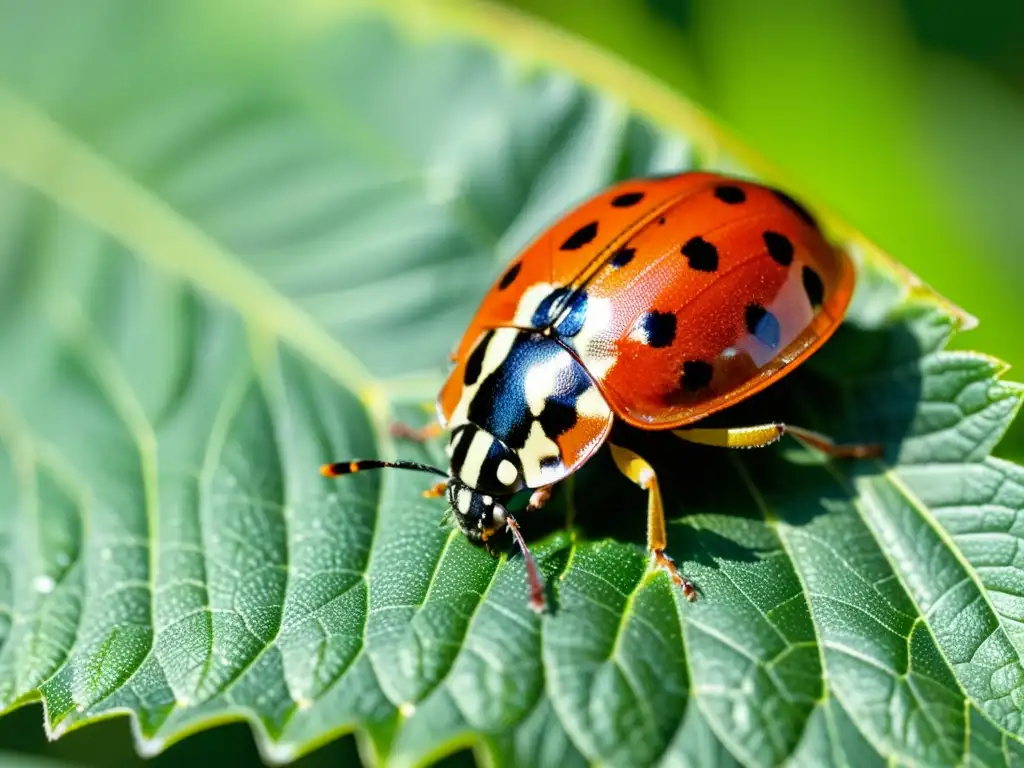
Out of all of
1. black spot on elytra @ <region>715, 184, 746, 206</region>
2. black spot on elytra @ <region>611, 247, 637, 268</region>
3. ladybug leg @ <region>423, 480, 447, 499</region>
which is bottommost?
ladybug leg @ <region>423, 480, 447, 499</region>

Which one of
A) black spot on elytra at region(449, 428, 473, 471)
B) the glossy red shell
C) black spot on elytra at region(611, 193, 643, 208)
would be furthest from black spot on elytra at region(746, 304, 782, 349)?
black spot on elytra at region(449, 428, 473, 471)

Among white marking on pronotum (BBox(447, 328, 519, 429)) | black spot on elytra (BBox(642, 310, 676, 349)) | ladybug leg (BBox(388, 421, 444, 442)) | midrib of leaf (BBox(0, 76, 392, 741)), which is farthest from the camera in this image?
midrib of leaf (BBox(0, 76, 392, 741))

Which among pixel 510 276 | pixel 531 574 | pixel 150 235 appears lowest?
pixel 531 574

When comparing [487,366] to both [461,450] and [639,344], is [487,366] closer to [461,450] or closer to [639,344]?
[461,450]

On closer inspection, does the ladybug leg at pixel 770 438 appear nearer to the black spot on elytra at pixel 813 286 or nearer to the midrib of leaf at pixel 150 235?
the black spot on elytra at pixel 813 286

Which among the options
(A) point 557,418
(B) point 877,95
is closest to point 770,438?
(A) point 557,418

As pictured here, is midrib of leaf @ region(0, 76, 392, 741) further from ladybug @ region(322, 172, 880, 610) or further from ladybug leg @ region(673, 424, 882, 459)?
ladybug leg @ region(673, 424, 882, 459)
